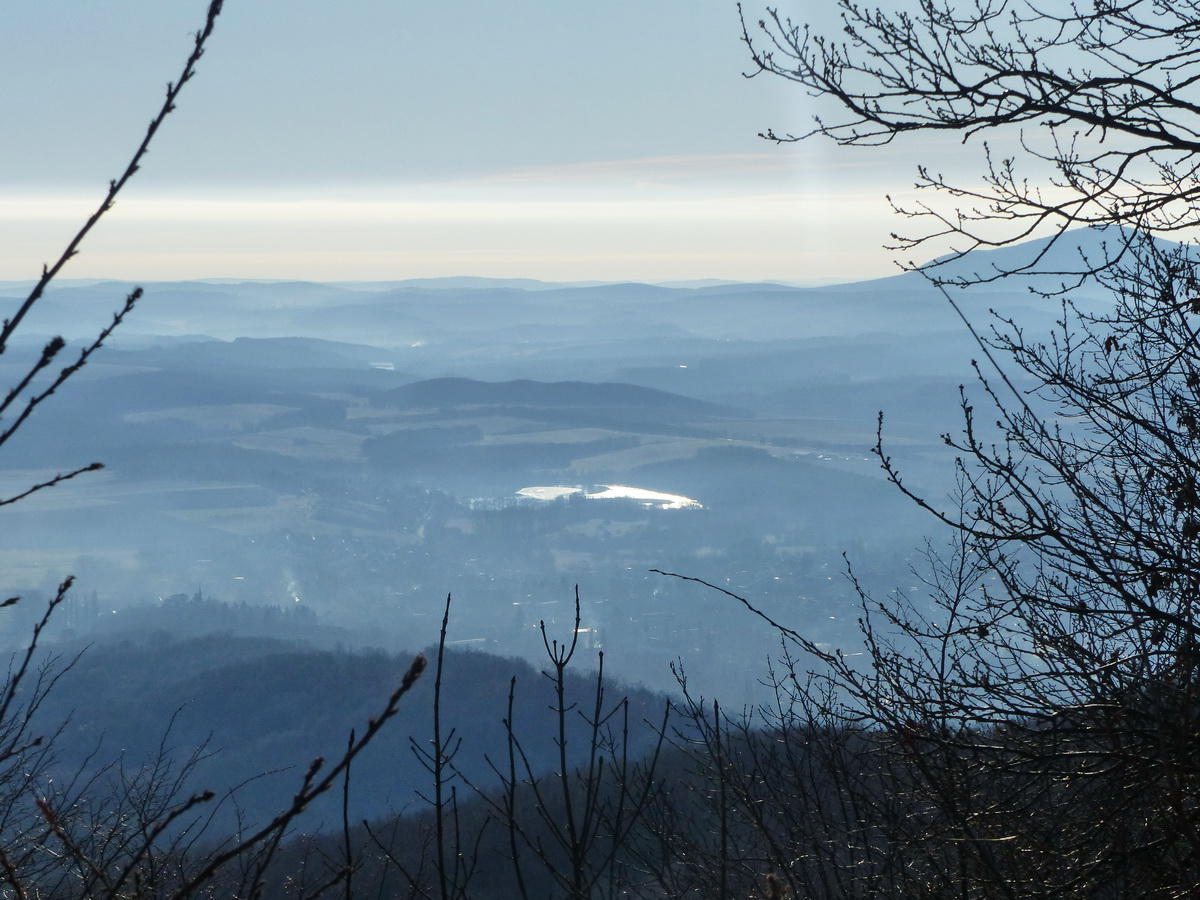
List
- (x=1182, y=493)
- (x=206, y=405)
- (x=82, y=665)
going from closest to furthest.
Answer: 1. (x=1182, y=493)
2. (x=82, y=665)
3. (x=206, y=405)

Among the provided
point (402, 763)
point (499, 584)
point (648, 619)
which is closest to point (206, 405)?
point (499, 584)

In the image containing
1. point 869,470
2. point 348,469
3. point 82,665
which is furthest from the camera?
point 348,469

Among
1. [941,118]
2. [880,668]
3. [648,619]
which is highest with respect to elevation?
[941,118]

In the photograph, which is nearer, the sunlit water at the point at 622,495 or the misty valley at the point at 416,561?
the misty valley at the point at 416,561

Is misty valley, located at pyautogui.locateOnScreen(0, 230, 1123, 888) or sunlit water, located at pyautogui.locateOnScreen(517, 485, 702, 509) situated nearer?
misty valley, located at pyautogui.locateOnScreen(0, 230, 1123, 888)

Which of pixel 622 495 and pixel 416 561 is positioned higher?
pixel 622 495

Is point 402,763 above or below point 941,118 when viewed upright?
below

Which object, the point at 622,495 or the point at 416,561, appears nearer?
the point at 416,561

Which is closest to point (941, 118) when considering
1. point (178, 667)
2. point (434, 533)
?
point (178, 667)

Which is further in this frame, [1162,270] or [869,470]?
[869,470]

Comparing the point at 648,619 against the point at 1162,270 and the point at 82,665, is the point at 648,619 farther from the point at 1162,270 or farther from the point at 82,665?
the point at 1162,270
